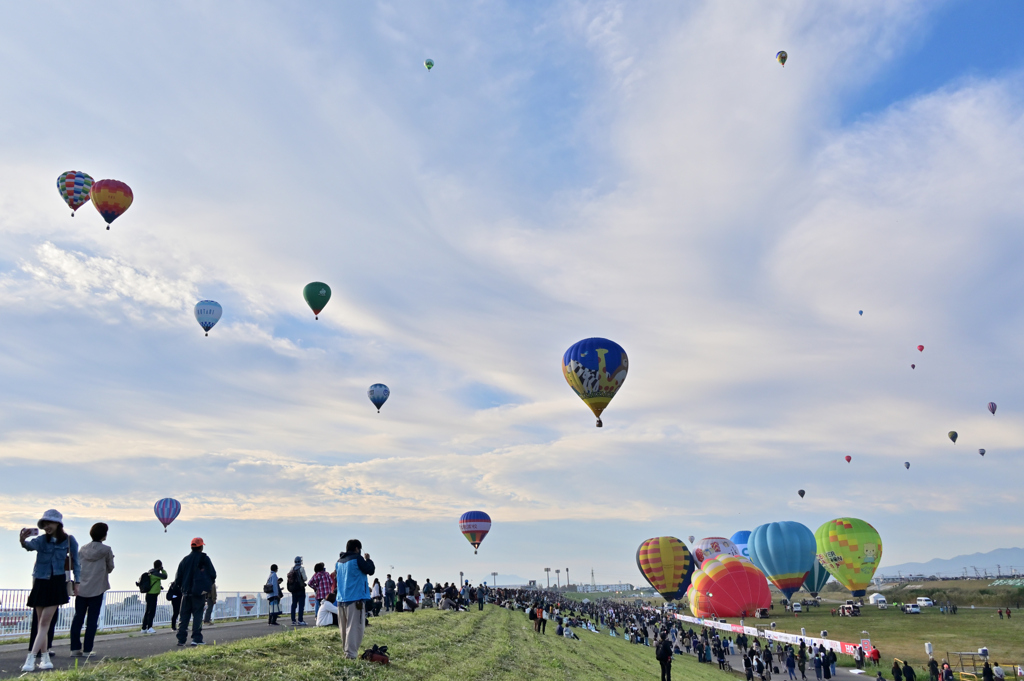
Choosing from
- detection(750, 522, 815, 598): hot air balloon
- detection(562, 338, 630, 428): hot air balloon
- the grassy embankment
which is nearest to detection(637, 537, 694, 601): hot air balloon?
detection(750, 522, 815, 598): hot air balloon

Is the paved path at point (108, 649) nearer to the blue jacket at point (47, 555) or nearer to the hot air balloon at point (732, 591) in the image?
the blue jacket at point (47, 555)

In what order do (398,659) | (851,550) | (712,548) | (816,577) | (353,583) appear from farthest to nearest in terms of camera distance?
(712,548) < (816,577) < (851,550) < (398,659) < (353,583)

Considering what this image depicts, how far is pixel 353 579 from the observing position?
1177cm

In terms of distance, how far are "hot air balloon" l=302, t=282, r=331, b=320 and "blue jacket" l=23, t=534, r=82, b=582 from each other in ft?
127

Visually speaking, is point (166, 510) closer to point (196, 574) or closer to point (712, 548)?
point (196, 574)

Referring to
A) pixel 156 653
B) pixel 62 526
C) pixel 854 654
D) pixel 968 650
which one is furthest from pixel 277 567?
pixel 968 650

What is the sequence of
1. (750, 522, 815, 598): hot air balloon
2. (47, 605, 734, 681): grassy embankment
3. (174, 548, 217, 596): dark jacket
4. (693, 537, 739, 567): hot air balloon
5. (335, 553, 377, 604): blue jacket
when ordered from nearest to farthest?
1. (47, 605, 734, 681): grassy embankment
2. (335, 553, 377, 604): blue jacket
3. (174, 548, 217, 596): dark jacket
4. (750, 522, 815, 598): hot air balloon
5. (693, 537, 739, 567): hot air balloon

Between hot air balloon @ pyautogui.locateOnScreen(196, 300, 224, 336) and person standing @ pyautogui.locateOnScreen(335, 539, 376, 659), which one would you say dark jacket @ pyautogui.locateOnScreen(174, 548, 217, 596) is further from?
hot air balloon @ pyautogui.locateOnScreen(196, 300, 224, 336)

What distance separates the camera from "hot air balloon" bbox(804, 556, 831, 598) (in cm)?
8119

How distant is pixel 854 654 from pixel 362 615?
43.5 m

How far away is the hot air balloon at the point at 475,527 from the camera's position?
224ft

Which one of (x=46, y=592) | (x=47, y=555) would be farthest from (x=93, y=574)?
(x=47, y=555)

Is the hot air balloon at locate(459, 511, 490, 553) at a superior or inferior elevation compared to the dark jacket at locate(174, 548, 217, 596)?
superior

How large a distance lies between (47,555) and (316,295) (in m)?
38.9
